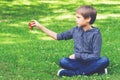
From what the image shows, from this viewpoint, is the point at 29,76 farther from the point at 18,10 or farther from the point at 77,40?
the point at 18,10

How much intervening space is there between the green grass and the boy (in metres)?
0.24

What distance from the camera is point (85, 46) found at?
9273 mm

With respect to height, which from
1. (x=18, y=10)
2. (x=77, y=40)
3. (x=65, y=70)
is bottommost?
(x=18, y=10)

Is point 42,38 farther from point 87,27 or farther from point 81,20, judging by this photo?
point 81,20

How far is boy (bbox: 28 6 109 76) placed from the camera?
917 centimetres

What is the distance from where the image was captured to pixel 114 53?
38.1 feet

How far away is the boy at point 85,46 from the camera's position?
30.1 ft

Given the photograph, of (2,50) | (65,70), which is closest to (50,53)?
(2,50)

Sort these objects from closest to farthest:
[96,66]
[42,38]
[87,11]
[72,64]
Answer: [87,11]
[96,66]
[72,64]
[42,38]

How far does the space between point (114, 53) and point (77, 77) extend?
2.83 meters

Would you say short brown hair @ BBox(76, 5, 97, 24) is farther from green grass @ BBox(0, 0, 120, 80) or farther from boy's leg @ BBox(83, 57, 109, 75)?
green grass @ BBox(0, 0, 120, 80)

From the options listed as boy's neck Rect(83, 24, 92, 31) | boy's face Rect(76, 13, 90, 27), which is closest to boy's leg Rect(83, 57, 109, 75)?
boy's neck Rect(83, 24, 92, 31)

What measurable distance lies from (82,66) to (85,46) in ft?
1.34

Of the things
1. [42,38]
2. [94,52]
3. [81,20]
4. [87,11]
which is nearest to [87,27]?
[81,20]
